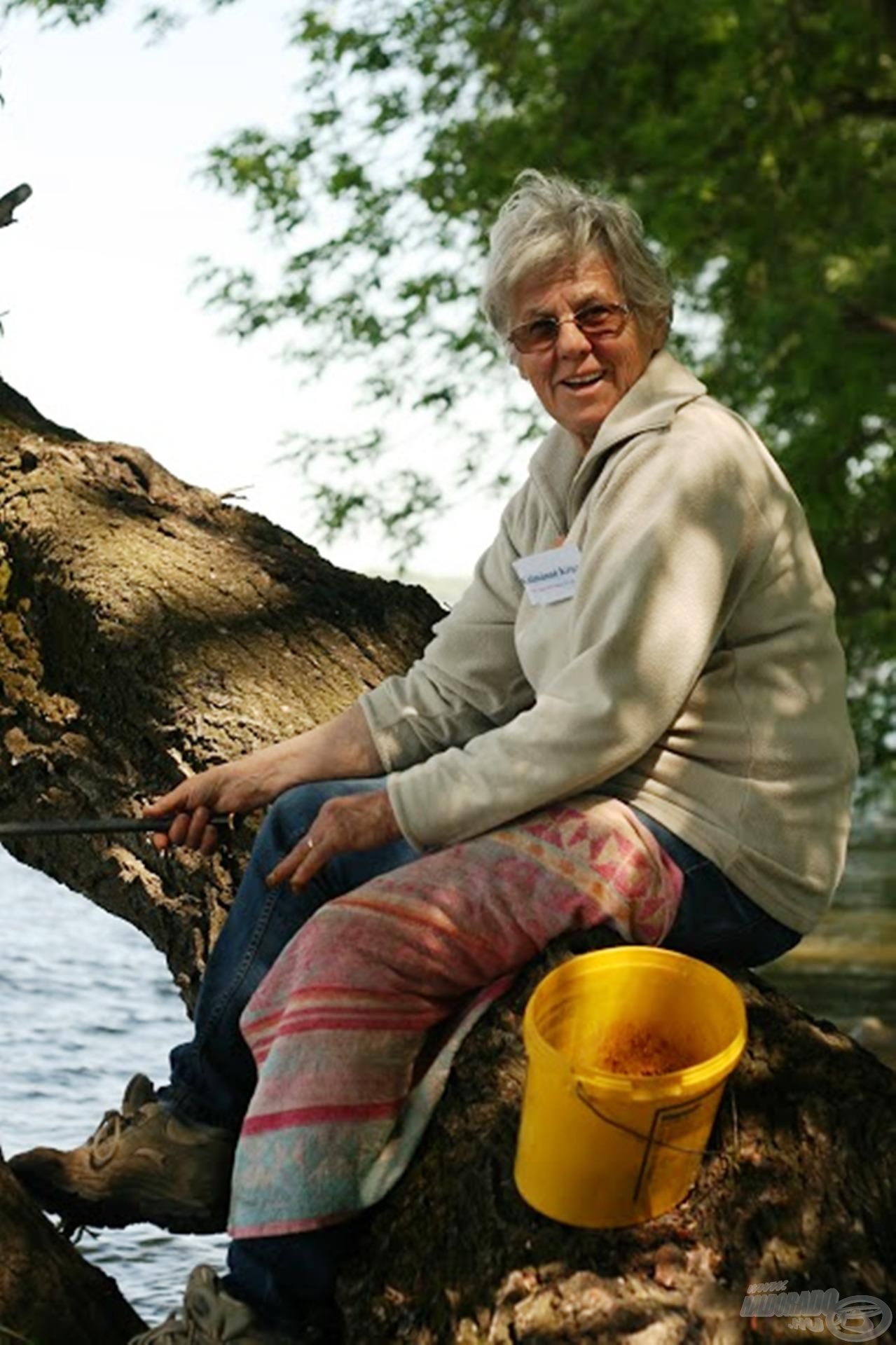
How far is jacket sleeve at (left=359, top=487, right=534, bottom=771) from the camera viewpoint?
3227 mm

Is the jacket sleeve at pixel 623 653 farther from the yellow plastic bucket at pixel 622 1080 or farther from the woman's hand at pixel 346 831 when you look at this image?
the yellow plastic bucket at pixel 622 1080

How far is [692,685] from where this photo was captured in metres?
2.65

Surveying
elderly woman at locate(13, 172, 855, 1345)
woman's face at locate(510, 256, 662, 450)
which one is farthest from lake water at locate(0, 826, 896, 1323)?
woman's face at locate(510, 256, 662, 450)

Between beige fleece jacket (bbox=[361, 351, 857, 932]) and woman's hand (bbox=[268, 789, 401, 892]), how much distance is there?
48 mm

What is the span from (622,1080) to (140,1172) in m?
0.87

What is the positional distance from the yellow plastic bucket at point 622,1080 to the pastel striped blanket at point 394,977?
13 cm

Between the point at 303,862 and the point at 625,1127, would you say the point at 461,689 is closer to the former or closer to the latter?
the point at 303,862

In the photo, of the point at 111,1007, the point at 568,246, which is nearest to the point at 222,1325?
the point at 568,246

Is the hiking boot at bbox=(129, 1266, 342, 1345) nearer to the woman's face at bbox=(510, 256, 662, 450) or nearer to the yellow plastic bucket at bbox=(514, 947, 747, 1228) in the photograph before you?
the yellow plastic bucket at bbox=(514, 947, 747, 1228)

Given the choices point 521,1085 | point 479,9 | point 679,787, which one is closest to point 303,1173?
point 521,1085

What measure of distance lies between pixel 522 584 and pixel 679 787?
55 cm

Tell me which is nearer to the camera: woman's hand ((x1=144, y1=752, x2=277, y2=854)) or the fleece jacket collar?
the fleece jacket collar

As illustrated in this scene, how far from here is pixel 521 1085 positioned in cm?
262

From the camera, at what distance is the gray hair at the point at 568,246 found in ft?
9.32
